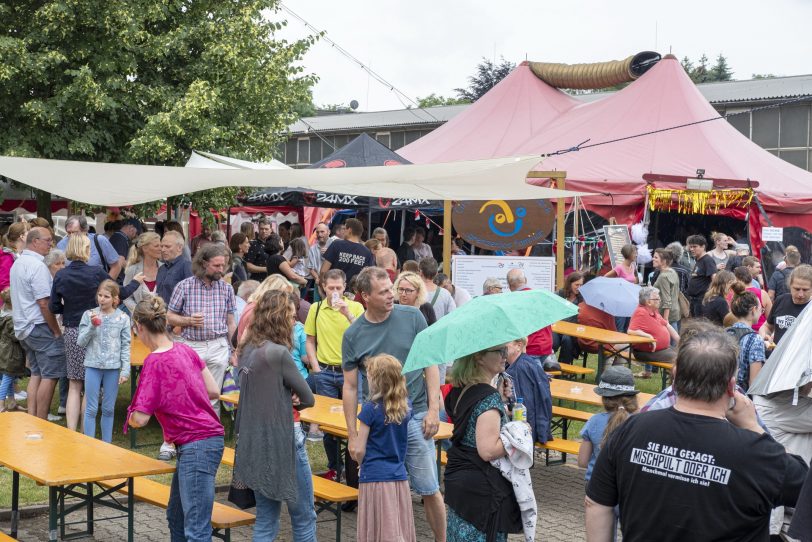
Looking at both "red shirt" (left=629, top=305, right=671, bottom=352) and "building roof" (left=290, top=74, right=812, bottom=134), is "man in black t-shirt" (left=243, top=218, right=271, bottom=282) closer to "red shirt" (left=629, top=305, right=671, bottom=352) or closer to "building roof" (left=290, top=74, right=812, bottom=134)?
"red shirt" (left=629, top=305, right=671, bottom=352)

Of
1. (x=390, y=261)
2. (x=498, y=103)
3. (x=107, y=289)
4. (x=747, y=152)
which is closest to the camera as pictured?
(x=107, y=289)

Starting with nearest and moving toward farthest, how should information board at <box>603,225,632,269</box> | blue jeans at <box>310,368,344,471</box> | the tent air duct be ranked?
1. blue jeans at <box>310,368,344,471</box>
2. information board at <box>603,225,632,269</box>
3. the tent air duct

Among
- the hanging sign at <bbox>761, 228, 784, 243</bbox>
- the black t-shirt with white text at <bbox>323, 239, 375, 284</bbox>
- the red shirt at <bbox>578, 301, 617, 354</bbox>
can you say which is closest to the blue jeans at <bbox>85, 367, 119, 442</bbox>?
the black t-shirt with white text at <bbox>323, 239, 375, 284</bbox>

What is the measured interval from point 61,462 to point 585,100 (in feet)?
77.5

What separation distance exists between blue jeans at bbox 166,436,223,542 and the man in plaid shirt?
242 cm

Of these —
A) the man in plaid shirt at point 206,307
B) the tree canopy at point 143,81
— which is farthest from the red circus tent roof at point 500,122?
the man in plaid shirt at point 206,307

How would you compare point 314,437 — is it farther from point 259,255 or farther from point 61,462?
point 259,255

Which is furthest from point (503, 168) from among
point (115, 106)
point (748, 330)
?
point (115, 106)

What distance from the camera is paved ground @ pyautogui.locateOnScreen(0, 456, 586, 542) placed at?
627 centimetres

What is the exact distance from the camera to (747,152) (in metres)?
19.4

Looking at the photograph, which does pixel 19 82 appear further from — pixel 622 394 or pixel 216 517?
pixel 622 394

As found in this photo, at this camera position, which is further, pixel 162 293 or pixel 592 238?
pixel 592 238

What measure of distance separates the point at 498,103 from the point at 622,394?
1717 cm

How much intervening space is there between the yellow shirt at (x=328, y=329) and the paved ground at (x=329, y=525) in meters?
1.18
